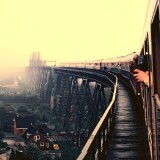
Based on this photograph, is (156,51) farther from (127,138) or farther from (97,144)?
(127,138)

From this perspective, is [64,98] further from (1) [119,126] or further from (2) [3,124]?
(1) [119,126]

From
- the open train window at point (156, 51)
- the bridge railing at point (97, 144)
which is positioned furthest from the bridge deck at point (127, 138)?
the open train window at point (156, 51)

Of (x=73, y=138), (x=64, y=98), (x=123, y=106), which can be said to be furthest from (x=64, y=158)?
(x=123, y=106)

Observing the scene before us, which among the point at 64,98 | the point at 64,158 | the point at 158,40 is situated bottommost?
the point at 64,158

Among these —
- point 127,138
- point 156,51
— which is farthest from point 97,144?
point 127,138

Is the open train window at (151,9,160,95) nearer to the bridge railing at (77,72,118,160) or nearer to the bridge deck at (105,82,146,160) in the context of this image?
the bridge railing at (77,72,118,160)

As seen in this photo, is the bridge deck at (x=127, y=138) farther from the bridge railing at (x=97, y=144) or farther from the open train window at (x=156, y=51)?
the open train window at (x=156, y=51)

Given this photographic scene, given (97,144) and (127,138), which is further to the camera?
(127,138)

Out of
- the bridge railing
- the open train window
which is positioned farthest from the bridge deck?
the open train window

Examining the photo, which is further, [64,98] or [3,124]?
[3,124]
